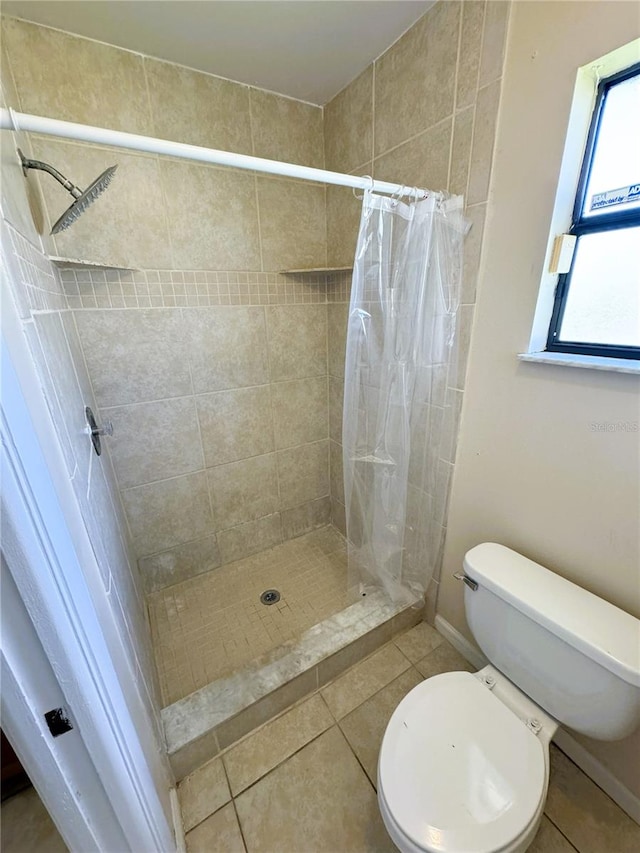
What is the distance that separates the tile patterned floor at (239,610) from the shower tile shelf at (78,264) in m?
1.50

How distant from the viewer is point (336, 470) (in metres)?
2.07

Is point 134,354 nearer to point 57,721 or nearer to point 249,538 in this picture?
point 249,538

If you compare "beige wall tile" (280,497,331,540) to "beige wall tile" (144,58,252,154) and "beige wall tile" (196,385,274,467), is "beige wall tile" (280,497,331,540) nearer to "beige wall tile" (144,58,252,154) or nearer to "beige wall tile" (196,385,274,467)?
"beige wall tile" (196,385,274,467)

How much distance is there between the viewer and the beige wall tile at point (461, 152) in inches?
39.9

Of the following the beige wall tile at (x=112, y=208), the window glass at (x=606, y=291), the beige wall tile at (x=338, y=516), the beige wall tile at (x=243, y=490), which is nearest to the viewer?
the window glass at (x=606, y=291)

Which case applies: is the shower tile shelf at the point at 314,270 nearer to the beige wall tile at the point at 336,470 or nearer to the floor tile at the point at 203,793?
the beige wall tile at the point at 336,470

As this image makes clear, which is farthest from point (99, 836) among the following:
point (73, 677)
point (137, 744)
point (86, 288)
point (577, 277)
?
point (577, 277)

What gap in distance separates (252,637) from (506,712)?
993 millimetres

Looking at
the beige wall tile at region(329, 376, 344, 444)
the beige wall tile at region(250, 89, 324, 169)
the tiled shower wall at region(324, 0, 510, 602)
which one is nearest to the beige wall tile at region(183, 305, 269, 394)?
the beige wall tile at region(329, 376, 344, 444)

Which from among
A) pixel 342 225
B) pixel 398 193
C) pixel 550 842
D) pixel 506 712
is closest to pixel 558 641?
pixel 506 712

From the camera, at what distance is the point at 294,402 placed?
1874 mm

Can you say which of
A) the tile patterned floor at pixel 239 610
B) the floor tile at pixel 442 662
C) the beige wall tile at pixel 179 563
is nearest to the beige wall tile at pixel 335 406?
the tile patterned floor at pixel 239 610

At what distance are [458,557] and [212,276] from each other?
1.56 m

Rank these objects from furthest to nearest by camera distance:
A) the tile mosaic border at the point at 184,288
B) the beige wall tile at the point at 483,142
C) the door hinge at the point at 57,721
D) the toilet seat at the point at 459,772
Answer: the tile mosaic border at the point at 184,288, the beige wall tile at the point at 483,142, the toilet seat at the point at 459,772, the door hinge at the point at 57,721
